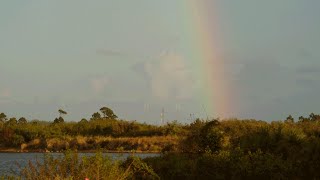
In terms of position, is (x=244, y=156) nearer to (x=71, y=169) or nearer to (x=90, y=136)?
(x=71, y=169)

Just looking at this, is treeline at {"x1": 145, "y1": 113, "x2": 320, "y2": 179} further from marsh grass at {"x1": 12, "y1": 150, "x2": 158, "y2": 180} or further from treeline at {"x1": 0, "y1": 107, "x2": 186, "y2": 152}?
treeline at {"x1": 0, "y1": 107, "x2": 186, "y2": 152}

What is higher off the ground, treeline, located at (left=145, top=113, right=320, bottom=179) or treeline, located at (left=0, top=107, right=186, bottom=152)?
treeline, located at (left=0, top=107, right=186, bottom=152)

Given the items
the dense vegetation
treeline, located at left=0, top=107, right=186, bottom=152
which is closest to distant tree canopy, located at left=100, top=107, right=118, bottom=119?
treeline, located at left=0, top=107, right=186, bottom=152

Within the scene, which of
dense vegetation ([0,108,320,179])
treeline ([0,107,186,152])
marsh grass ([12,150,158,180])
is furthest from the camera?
treeline ([0,107,186,152])

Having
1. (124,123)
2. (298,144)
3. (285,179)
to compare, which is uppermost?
(124,123)

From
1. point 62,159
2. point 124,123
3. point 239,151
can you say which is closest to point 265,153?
point 239,151

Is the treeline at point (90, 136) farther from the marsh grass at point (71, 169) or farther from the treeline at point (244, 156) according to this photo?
the marsh grass at point (71, 169)

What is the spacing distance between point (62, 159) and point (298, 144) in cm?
1624

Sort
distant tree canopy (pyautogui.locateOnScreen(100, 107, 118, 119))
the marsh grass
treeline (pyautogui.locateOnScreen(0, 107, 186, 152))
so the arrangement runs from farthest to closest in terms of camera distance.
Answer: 1. distant tree canopy (pyautogui.locateOnScreen(100, 107, 118, 119))
2. treeline (pyautogui.locateOnScreen(0, 107, 186, 152))
3. the marsh grass

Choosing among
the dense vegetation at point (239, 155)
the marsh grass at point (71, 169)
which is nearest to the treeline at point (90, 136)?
the dense vegetation at point (239, 155)

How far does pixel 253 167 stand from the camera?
2803 cm

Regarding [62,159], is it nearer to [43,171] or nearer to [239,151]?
[43,171]

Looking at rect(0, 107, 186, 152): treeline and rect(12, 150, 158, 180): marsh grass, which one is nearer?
rect(12, 150, 158, 180): marsh grass

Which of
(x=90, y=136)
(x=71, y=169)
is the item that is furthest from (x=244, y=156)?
(x=90, y=136)
